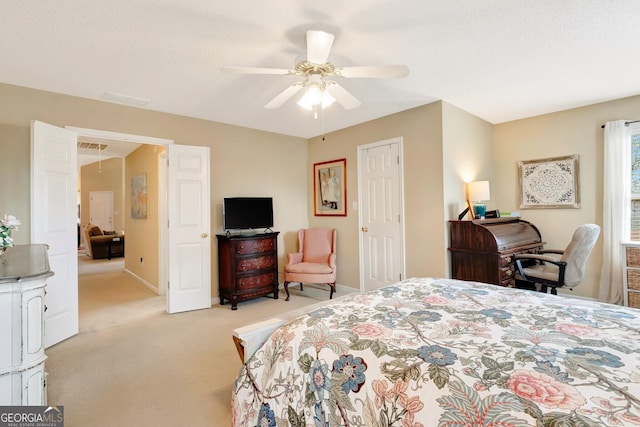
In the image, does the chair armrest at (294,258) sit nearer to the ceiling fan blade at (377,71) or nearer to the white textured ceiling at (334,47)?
the white textured ceiling at (334,47)

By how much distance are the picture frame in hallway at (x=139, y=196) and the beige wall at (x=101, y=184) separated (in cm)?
396

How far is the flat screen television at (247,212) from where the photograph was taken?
13.5 ft

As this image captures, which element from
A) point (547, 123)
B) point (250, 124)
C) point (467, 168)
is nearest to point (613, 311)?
point (467, 168)

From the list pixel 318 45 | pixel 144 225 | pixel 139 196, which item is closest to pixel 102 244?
pixel 139 196

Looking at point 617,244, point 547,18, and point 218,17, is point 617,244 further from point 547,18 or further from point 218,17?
point 218,17

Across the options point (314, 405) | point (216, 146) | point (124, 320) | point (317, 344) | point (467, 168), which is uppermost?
point (216, 146)

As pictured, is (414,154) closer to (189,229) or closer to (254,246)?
(254,246)

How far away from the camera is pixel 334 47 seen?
91.0 inches

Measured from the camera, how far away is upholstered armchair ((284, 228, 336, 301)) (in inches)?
165

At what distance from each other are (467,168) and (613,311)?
2.59m

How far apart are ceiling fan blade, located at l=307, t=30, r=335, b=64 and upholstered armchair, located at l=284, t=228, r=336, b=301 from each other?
2.79 meters

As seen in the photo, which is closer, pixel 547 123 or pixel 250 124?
pixel 547 123

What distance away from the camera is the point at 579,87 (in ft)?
10.4

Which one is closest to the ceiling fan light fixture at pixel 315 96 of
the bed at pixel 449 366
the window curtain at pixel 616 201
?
the bed at pixel 449 366
